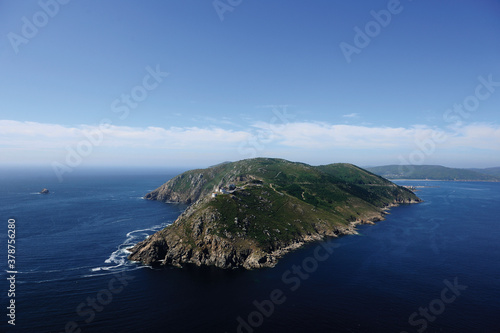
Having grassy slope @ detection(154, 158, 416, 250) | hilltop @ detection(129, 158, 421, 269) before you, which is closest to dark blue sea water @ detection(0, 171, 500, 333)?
hilltop @ detection(129, 158, 421, 269)

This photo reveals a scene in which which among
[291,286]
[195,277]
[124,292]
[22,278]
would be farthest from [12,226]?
[291,286]

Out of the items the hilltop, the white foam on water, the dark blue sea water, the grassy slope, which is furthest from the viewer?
the grassy slope

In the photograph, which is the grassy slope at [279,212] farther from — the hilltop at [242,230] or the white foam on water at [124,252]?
the white foam on water at [124,252]

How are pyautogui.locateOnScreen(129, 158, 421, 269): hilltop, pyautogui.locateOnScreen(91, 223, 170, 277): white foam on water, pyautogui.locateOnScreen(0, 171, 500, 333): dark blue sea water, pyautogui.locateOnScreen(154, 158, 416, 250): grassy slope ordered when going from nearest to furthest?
pyautogui.locateOnScreen(0, 171, 500, 333): dark blue sea water → pyautogui.locateOnScreen(91, 223, 170, 277): white foam on water → pyautogui.locateOnScreen(129, 158, 421, 269): hilltop → pyautogui.locateOnScreen(154, 158, 416, 250): grassy slope

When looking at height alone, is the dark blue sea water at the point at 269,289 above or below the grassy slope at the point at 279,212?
below

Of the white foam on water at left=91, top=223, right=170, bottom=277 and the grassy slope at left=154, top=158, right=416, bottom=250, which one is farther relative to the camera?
the grassy slope at left=154, top=158, right=416, bottom=250

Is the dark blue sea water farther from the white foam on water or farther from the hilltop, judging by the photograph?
the hilltop

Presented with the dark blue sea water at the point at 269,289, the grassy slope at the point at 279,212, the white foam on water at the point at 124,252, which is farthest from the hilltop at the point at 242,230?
the dark blue sea water at the point at 269,289

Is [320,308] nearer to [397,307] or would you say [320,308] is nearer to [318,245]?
[397,307]
